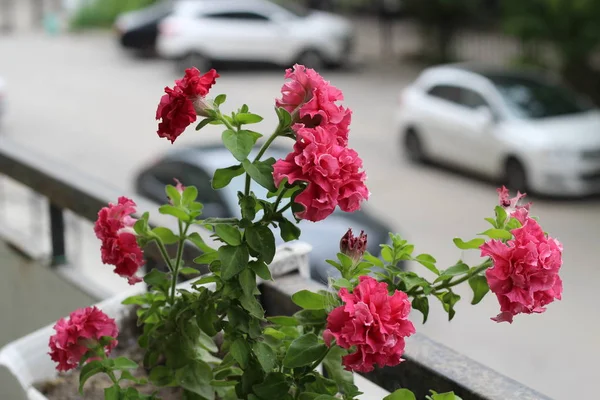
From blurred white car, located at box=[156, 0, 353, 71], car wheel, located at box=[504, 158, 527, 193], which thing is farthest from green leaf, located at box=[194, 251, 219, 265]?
blurred white car, located at box=[156, 0, 353, 71]

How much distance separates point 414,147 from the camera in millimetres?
14898

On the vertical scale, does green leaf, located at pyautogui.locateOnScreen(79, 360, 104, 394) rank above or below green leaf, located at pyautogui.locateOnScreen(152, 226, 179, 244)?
below

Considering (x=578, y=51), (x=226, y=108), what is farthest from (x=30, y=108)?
(x=578, y=51)

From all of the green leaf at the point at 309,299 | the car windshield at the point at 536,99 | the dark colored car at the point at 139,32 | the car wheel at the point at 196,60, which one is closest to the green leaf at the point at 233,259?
the green leaf at the point at 309,299

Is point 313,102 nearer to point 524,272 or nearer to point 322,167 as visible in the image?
point 322,167

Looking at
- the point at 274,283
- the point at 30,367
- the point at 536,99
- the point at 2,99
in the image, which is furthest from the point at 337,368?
the point at 2,99

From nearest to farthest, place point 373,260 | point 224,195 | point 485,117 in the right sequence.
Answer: point 373,260 → point 224,195 → point 485,117

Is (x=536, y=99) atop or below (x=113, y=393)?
below

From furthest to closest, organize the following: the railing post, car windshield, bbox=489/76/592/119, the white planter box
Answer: car windshield, bbox=489/76/592/119, the railing post, the white planter box

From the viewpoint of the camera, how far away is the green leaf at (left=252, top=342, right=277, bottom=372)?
179 centimetres

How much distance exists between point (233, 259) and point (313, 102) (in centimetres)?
32

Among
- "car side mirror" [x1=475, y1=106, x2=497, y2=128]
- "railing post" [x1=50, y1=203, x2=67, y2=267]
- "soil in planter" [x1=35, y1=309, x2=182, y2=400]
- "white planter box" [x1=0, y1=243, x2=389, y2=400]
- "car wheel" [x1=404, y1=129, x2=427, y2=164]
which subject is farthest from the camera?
"car wheel" [x1=404, y1=129, x2=427, y2=164]

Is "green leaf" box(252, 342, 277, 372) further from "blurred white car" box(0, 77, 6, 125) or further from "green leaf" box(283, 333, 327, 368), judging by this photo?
"blurred white car" box(0, 77, 6, 125)

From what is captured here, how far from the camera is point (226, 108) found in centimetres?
1855
